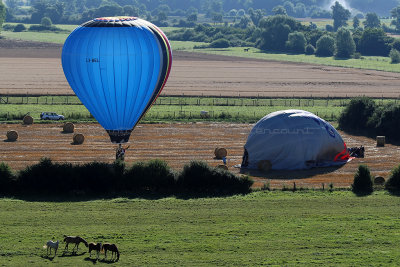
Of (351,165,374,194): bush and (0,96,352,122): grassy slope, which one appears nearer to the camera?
(351,165,374,194): bush

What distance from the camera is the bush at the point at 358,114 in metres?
81.9

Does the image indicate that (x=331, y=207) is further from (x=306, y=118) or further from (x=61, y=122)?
(x=61, y=122)

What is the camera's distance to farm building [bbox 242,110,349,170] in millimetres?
63281

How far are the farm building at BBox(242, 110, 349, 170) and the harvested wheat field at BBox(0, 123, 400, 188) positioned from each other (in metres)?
1.00

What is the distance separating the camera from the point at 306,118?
211ft

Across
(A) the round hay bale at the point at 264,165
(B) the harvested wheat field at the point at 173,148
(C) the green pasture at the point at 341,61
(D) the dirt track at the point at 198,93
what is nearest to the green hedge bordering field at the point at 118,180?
(B) the harvested wheat field at the point at 173,148

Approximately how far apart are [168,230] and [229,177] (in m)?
10.2

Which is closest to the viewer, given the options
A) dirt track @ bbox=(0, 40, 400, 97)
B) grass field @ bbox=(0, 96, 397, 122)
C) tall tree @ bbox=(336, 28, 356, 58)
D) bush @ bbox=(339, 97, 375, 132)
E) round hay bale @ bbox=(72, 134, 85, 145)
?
round hay bale @ bbox=(72, 134, 85, 145)

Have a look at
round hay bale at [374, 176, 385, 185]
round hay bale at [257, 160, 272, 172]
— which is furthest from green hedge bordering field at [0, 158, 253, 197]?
round hay bale at [374, 176, 385, 185]

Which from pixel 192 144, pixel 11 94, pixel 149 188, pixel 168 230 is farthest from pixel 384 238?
pixel 11 94

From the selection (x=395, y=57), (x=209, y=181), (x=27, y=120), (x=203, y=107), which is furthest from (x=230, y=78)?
(x=209, y=181)

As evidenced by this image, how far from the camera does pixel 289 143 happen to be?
63.2 m

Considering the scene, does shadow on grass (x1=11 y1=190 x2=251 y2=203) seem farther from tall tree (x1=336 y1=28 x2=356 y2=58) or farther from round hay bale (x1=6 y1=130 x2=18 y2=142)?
tall tree (x1=336 y1=28 x2=356 y2=58)

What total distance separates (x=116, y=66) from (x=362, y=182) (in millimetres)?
19761
